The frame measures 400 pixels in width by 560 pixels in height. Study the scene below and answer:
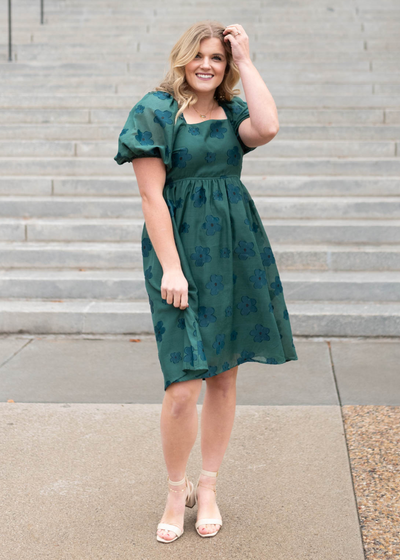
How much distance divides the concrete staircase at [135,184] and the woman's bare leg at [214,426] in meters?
2.54

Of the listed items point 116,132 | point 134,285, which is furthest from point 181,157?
point 116,132

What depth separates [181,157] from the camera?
2436 millimetres

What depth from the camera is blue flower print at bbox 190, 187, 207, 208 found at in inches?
97.2

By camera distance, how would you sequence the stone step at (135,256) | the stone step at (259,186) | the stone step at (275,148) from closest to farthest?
the stone step at (135,256), the stone step at (259,186), the stone step at (275,148)

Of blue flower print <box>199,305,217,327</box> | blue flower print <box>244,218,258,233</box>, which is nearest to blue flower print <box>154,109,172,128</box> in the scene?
blue flower print <box>244,218,258,233</box>

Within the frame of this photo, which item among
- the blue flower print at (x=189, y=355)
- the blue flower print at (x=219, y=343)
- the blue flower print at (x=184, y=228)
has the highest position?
the blue flower print at (x=184, y=228)

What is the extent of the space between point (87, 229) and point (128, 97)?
248 cm

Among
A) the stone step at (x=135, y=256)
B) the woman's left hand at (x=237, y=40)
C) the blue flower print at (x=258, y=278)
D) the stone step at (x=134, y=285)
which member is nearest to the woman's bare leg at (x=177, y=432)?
the blue flower print at (x=258, y=278)

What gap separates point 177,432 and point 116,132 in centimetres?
539

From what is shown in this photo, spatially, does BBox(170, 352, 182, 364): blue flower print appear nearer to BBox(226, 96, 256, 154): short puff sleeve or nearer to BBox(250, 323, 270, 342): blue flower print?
BBox(250, 323, 270, 342): blue flower print

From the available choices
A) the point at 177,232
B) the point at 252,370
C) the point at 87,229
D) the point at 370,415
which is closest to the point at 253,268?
the point at 177,232

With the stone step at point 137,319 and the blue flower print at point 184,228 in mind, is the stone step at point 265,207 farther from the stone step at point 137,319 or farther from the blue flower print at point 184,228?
the blue flower print at point 184,228

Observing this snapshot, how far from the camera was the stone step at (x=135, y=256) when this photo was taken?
228 inches

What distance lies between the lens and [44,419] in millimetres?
3678
